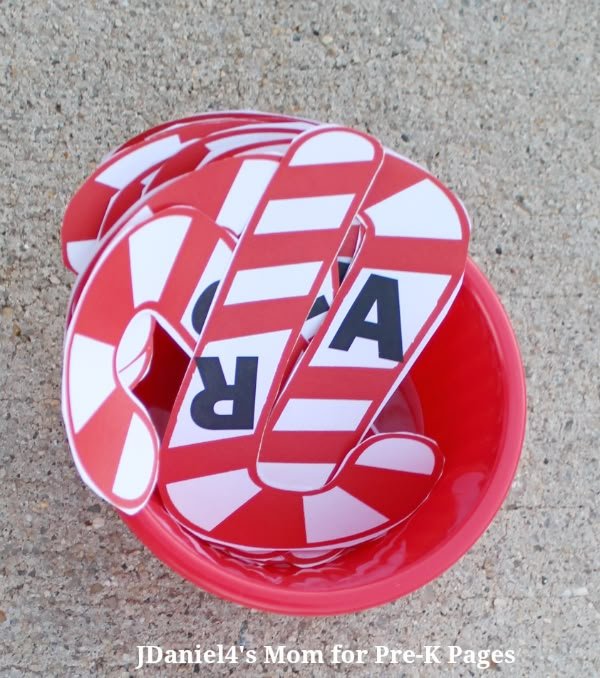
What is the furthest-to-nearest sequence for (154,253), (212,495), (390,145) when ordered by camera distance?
(390,145)
(212,495)
(154,253)

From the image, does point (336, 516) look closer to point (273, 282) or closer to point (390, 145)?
point (273, 282)

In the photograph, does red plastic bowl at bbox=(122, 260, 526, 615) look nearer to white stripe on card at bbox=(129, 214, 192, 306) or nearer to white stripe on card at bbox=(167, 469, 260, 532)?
white stripe on card at bbox=(167, 469, 260, 532)

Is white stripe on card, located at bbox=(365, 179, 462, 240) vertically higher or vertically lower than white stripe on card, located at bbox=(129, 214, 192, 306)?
higher

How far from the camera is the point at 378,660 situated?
2.47 ft

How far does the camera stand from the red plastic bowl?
523 mm

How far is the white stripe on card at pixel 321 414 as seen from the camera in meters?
0.61

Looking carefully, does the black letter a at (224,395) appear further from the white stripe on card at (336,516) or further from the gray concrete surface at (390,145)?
the gray concrete surface at (390,145)

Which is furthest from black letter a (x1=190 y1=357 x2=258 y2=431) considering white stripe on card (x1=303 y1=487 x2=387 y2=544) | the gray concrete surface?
the gray concrete surface

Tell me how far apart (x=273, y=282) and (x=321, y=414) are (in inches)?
5.1

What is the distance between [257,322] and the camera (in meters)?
0.56

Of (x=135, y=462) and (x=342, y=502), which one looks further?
(x=342, y=502)

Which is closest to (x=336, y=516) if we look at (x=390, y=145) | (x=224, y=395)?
(x=224, y=395)

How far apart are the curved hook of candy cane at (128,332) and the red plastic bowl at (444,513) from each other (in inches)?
1.7

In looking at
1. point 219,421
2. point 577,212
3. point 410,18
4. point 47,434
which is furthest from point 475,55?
point 47,434
